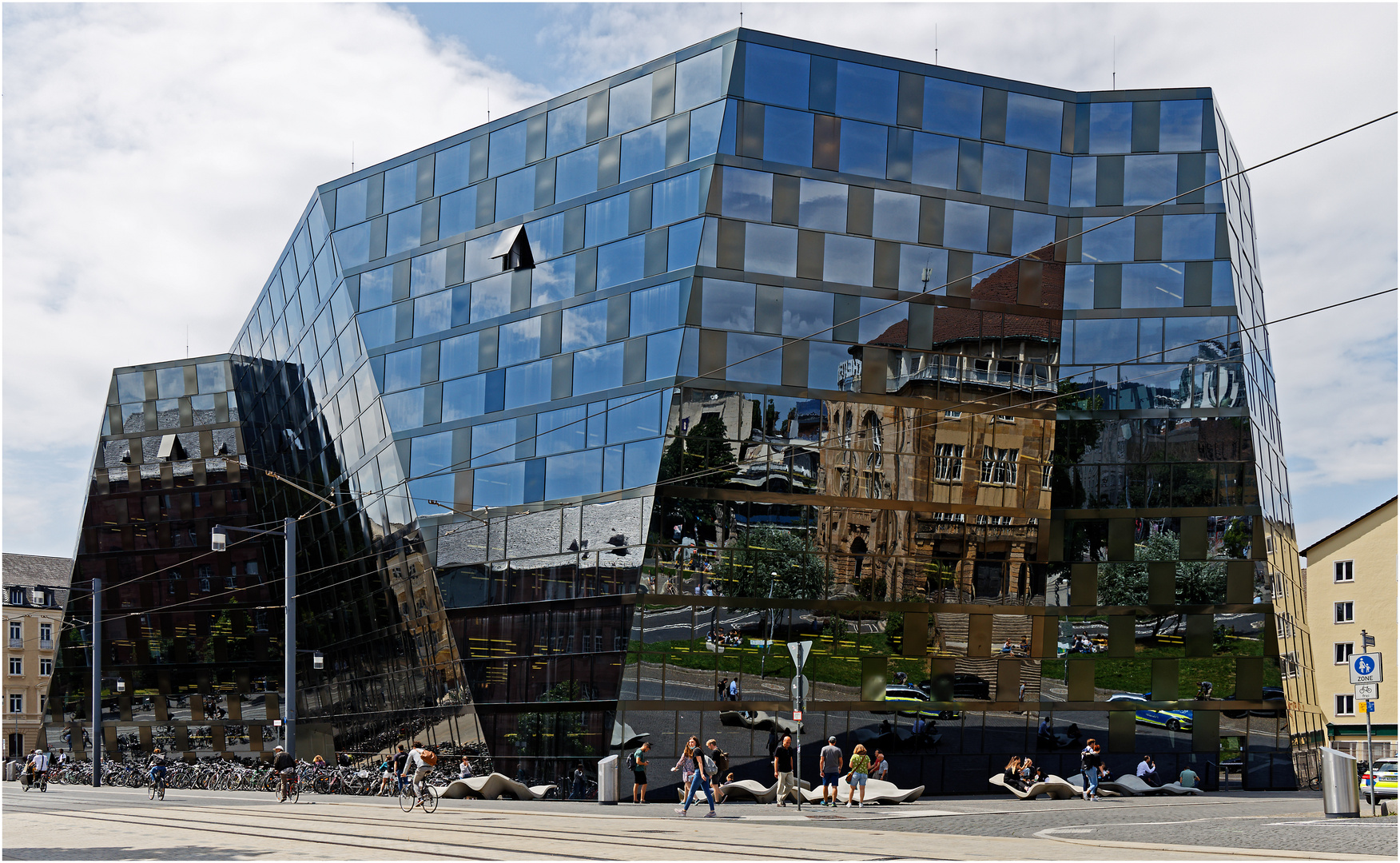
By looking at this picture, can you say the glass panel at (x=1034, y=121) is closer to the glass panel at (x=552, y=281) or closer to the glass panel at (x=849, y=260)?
the glass panel at (x=849, y=260)

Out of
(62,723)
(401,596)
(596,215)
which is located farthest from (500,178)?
(62,723)

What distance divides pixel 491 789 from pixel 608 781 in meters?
4.48

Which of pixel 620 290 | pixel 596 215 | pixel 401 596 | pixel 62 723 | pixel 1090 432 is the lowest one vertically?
pixel 62 723

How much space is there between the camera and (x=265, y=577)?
54.2 m

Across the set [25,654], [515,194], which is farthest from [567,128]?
[25,654]

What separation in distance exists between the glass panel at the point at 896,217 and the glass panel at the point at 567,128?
27.3ft

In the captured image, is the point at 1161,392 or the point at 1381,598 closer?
the point at 1161,392

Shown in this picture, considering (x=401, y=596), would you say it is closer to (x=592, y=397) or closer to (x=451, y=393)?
(x=451, y=393)

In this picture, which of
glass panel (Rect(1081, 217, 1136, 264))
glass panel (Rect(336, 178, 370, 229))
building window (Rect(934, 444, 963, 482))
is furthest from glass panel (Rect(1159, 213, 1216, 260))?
glass panel (Rect(336, 178, 370, 229))

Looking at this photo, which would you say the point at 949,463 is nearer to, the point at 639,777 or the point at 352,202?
the point at 639,777

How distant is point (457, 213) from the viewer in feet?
122

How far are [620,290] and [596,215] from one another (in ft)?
7.92

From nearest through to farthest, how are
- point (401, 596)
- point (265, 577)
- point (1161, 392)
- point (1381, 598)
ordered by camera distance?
1. point (1161, 392)
2. point (401, 596)
3. point (265, 577)
4. point (1381, 598)

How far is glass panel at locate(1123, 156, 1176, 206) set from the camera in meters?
35.6
